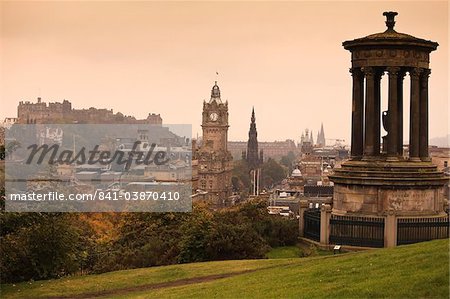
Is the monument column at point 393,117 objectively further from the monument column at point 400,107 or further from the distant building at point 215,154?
the distant building at point 215,154

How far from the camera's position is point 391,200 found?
24922 millimetres

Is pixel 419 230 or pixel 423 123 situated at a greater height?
pixel 423 123

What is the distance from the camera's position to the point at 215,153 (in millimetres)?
178375

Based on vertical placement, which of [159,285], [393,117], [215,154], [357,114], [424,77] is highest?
[424,77]

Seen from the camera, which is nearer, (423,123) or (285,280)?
(285,280)

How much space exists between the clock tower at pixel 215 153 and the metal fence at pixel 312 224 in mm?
139230

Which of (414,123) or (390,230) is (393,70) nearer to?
(414,123)

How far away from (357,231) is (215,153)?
506ft

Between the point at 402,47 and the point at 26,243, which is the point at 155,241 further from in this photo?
the point at 402,47

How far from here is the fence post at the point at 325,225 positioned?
24969 millimetres

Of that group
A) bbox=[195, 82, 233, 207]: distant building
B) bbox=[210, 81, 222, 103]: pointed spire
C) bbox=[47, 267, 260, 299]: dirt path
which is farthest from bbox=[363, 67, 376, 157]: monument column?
bbox=[210, 81, 222, 103]: pointed spire

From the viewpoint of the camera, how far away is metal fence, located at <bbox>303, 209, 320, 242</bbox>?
26109 mm

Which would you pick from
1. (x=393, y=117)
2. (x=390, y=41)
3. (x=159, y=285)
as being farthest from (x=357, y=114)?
(x=159, y=285)

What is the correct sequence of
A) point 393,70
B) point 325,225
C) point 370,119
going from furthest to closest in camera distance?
1. point 370,119
2. point 393,70
3. point 325,225
